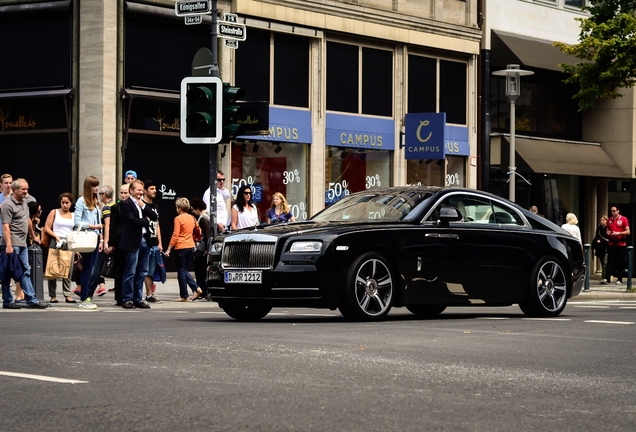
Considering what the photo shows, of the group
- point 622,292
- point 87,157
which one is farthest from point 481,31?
point 87,157

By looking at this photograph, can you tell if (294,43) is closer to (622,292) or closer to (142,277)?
(622,292)

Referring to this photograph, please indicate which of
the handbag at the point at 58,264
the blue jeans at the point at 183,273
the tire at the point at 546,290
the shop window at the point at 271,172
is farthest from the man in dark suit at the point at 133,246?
the shop window at the point at 271,172

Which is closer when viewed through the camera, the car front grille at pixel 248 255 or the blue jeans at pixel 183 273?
the car front grille at pixel 248 255

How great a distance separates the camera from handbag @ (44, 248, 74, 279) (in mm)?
20203

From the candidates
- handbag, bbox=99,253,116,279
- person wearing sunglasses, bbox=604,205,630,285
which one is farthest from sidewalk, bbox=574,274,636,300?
handbag, bbox=99,253,116,279

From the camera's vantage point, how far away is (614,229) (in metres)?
33.5

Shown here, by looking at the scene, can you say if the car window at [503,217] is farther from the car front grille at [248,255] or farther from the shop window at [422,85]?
the shop window at [422,85]

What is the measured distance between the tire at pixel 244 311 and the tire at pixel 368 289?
1226mm

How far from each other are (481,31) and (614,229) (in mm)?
7096

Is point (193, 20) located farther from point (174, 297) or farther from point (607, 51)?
point (607, 51)

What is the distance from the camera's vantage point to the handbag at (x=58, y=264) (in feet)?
66.3

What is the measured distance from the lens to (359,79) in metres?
33.5

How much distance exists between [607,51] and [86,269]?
55.7 feet

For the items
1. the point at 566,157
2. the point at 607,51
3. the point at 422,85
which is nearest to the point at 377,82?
the point at 422,85
